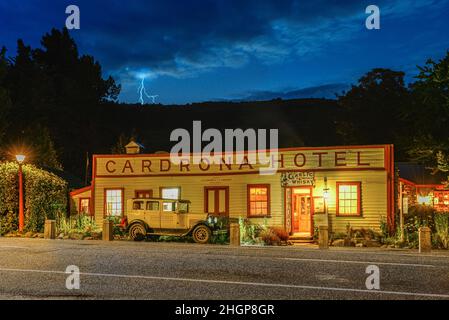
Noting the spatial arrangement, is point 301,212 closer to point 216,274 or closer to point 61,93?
point 216,274

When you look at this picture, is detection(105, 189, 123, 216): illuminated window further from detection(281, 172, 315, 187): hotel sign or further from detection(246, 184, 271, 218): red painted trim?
detection(281, 172, 315, 187): hotel sign

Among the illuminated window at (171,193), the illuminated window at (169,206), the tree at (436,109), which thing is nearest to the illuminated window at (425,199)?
the tree at (436,109)

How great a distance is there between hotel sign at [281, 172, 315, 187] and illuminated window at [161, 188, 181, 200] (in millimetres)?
5075

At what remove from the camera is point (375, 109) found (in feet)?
188

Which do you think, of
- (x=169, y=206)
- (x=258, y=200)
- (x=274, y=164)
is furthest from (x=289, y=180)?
(x=169, y=206)

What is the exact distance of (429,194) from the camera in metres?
34.2

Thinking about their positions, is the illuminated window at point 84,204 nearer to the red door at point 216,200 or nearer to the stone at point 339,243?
the red door at point 216,200

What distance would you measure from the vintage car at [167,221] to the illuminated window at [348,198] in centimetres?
552

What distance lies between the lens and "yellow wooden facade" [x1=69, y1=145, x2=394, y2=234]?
24.6 metres

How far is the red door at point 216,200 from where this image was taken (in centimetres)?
2669

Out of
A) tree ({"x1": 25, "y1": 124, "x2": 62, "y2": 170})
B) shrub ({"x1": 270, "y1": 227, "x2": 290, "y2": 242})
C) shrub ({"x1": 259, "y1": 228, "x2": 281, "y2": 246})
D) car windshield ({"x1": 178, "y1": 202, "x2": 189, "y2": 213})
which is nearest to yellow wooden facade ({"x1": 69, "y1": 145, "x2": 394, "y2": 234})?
shrub ({"x1": 270, "y1": 227, "x2": 290, "y2": 242})

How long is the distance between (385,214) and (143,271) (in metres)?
14.5

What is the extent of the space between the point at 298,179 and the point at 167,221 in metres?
6.39
